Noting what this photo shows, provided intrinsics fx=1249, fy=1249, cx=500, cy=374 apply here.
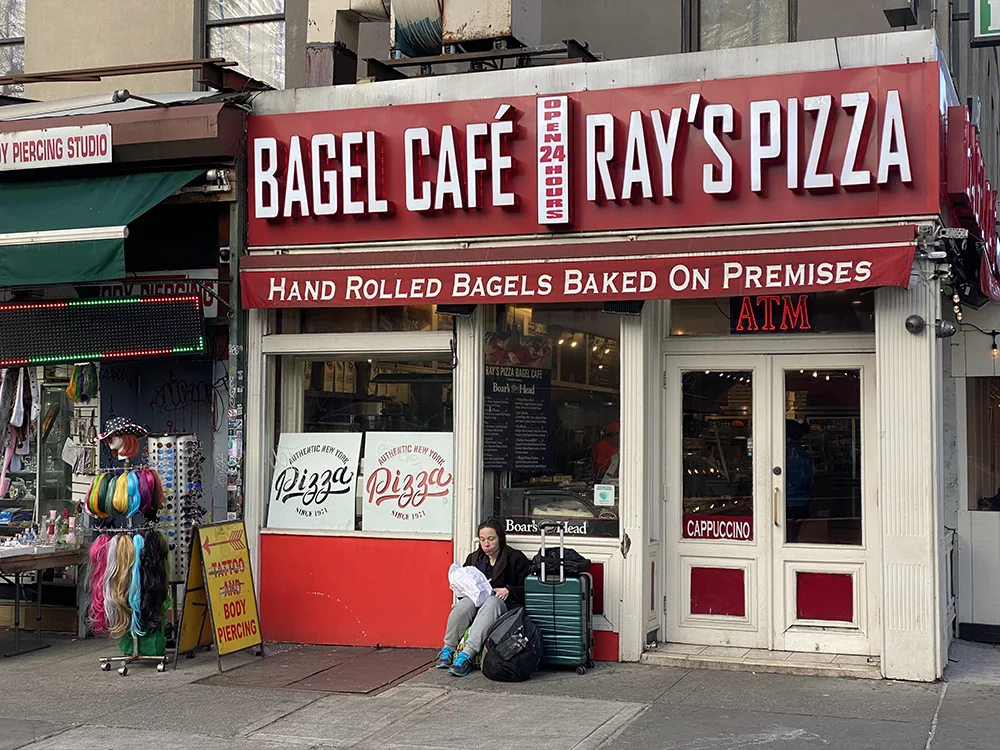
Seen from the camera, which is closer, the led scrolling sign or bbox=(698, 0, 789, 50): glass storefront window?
the led scrolling sign

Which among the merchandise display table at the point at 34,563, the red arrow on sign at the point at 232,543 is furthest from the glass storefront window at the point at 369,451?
the merchandise display table at the point at 34,563

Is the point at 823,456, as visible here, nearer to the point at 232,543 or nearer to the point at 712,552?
the point at 712,552

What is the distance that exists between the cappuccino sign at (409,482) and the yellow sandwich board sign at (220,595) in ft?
3.50

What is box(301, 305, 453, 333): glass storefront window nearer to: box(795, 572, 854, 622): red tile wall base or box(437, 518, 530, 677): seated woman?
box(437, 518, 530, 677): seated woman

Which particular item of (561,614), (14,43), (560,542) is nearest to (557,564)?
(560,542)

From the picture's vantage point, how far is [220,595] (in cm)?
955

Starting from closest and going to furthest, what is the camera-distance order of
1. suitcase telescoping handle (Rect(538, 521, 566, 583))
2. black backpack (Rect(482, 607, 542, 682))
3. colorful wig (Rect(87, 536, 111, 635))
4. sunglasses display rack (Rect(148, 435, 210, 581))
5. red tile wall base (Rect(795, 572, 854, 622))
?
Answer: 1. black backpack (Rect(482, 607, 542, 682))
2. suitcase telescoping handle (Rect(538, 521, 566, 583))
3. red tile wall base (Rect(795, 572, 854, 622))
4. colorful wig (Rect(87, 536, 111, 635))
5. sunglasses display rack (Rect(148, 435, 210, 581))

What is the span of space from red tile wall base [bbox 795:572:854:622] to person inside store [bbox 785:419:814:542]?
340mm

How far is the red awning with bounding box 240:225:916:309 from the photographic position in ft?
28.6

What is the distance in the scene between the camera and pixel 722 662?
9109 mm

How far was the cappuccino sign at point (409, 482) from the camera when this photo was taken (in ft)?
33.1

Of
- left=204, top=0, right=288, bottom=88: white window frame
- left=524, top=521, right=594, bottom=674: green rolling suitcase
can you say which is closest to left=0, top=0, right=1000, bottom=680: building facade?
left=524, top=521, right=594, bottom=674: green rolling suitcase

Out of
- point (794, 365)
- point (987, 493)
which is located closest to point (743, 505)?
point (794, 365)

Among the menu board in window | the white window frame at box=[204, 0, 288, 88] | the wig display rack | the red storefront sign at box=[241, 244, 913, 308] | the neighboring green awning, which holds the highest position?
the white window frame at box=[204, 0, 288, 88]
